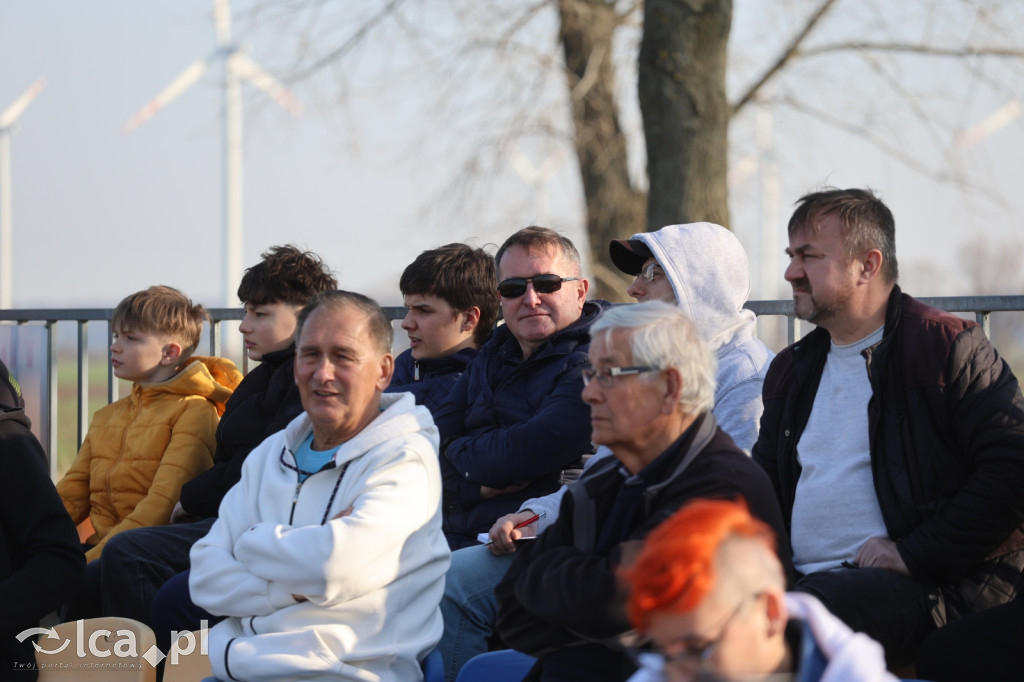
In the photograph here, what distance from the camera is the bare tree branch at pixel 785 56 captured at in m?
12.0

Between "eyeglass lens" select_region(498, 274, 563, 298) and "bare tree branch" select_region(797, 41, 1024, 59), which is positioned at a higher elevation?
"bare tree branch" select_region(797, 41, 1024, 59)

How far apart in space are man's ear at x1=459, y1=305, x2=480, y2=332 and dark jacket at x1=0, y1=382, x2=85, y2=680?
1824 mm

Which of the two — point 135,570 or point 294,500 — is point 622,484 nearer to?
point 294,500

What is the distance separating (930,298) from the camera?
165 inches

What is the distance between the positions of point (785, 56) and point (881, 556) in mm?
10218

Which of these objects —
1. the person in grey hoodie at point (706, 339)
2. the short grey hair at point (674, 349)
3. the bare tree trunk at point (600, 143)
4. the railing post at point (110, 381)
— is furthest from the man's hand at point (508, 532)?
the bare tree trunk at point (600, 143)

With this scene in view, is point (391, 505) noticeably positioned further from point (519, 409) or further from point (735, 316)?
point (735, 316)

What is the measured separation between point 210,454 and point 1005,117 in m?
9.79

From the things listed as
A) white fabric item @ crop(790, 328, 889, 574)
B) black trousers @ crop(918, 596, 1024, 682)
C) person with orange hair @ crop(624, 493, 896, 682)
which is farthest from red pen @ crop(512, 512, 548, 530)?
person with orange hair @ crop(624, 493, 896, 682)

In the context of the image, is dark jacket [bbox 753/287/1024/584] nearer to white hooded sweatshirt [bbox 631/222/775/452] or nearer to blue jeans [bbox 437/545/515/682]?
white hooded sweatshirt [bbox 631/222/775/452]

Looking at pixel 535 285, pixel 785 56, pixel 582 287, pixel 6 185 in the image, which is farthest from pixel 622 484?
pixel 6 185

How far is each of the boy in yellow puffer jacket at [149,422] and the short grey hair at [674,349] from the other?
9.12ft

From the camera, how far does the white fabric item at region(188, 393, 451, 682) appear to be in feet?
9.44

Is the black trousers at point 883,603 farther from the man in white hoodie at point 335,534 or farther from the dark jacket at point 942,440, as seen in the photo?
the man in white hoodie at point 335,534
